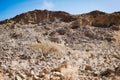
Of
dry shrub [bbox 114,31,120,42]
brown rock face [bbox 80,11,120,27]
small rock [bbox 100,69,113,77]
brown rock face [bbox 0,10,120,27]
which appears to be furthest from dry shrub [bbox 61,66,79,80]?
brown rock face [bbox 80,11,120,27]

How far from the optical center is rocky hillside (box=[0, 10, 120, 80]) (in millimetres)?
8891

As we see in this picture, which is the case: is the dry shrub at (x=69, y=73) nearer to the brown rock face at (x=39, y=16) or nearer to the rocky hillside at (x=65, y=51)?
the rocky hillside at (x=65, y=51)

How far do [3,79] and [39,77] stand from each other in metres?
1.05

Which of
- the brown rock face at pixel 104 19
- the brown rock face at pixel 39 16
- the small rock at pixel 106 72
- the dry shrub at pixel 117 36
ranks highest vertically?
the brown rock face at pixel 39 16

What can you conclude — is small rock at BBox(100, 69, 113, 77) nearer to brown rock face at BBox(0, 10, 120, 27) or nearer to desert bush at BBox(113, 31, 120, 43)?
desert bush at BBox(113, 31, 120, 43)

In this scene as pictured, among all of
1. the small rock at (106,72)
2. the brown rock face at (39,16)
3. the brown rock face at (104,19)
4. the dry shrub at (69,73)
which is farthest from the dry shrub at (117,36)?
the dry shrub at (69,73)

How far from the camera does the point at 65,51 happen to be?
542 inches

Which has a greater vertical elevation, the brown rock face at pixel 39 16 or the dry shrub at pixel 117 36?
the brown rock face at pixel 39 16

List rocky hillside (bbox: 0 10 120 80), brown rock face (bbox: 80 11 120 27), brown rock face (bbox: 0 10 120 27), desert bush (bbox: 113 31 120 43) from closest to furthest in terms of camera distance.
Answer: rocky hillside (bbox: 0 10 120 80)
desert bush (bbox: 113 31 120 43)
brown rock face (bbox: 80 11 120 27)
brown rock face (bbox: 0 10 120 27)

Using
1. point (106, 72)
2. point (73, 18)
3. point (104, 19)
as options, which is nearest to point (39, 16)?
point (73, 18)

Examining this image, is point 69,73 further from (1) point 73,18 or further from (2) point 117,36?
(1) point 73,18

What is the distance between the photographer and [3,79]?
7637 millimetres

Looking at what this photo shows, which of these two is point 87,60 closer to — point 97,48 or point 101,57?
point 101,57

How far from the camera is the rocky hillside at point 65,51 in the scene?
8.89 meters
